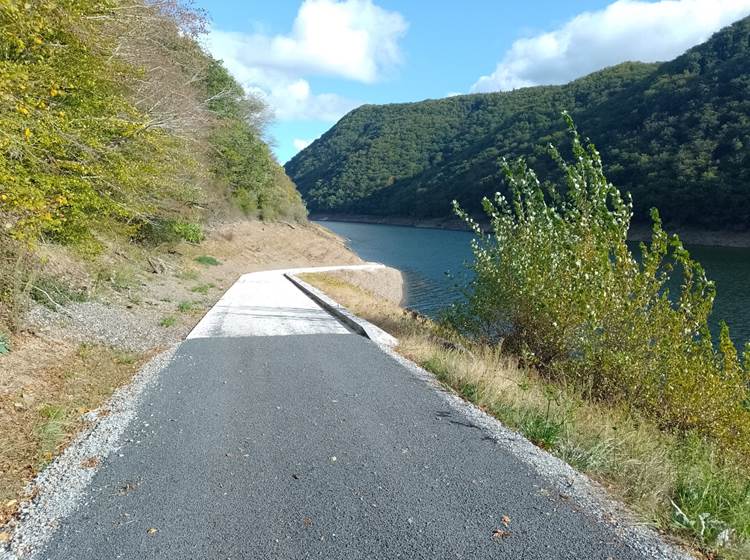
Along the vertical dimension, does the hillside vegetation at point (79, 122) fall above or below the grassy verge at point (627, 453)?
above

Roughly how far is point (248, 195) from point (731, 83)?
57.8 meters

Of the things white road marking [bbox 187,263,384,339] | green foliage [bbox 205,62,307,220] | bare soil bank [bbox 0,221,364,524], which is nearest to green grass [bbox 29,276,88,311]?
bare soil bank [bbox 0,221,364,524]

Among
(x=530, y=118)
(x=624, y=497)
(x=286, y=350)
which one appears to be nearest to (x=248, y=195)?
(x=286, y=350)

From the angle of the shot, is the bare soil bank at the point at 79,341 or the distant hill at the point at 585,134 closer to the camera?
the bare soil bank at the point at 79,341

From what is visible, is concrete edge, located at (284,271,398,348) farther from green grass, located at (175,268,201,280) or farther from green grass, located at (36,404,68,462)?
green grass, located at (175,268,201,280)

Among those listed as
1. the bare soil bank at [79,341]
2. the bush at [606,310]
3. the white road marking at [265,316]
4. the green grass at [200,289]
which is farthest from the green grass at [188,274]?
the bush at [606,310]

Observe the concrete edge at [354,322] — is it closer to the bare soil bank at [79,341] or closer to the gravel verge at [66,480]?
the bare soil bank at [79,341]

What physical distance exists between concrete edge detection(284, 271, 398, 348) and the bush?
2074mm

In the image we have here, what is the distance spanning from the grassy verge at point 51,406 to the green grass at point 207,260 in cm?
1680

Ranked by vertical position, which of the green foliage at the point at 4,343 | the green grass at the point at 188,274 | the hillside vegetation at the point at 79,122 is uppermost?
the hillside vegetation at the point at 79,122

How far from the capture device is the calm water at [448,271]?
20672 mm

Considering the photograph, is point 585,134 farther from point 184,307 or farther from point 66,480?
point 66,480

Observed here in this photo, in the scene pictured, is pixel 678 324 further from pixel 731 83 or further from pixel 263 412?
→ pixel 731 83

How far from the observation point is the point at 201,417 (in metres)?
5.31
